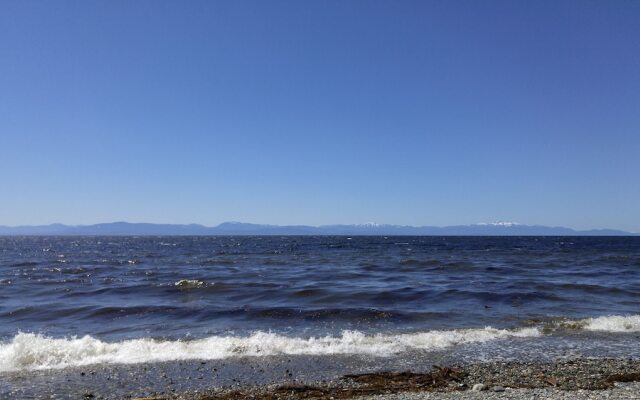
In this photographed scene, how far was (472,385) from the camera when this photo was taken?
9352 mm

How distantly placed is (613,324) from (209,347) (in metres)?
14.0

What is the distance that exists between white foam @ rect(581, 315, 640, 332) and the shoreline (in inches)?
195

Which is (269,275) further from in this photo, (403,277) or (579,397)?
(579,397)

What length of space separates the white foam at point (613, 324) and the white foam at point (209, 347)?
265 cm

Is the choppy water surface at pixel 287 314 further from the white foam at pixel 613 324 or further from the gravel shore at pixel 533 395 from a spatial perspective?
the gravel shore at pixel 533 395

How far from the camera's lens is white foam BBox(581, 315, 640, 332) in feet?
50.3

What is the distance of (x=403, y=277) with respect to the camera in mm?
31922

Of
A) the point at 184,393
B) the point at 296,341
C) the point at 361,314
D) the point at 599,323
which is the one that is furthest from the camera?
the point at 361,314

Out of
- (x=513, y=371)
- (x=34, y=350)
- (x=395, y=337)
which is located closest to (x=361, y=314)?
(x=395, y=337)

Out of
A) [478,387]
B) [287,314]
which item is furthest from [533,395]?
[287,314]

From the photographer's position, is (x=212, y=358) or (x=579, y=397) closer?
(x=579, y=397)

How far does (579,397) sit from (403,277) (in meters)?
24.0

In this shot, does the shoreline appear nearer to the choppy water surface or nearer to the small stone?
the small stone

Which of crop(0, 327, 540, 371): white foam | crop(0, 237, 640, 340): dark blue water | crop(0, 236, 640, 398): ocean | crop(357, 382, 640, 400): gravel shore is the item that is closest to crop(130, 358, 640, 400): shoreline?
crop(357, 382, 640, 400): gravel shore
